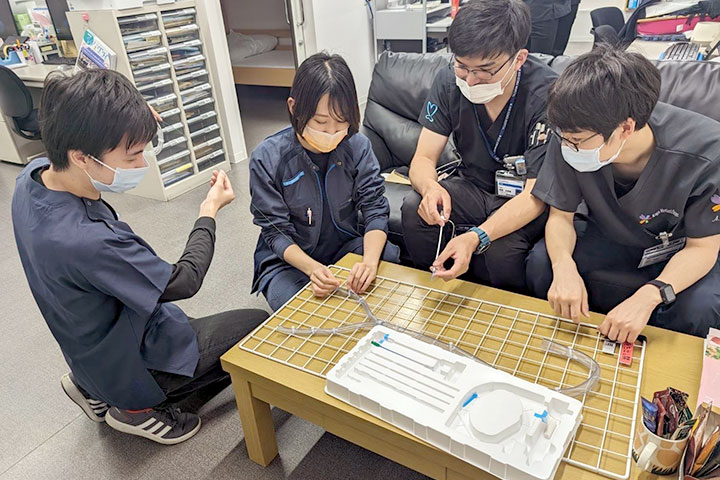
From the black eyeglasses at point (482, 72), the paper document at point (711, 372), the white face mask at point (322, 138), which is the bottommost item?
the paper document at point (711, 372)

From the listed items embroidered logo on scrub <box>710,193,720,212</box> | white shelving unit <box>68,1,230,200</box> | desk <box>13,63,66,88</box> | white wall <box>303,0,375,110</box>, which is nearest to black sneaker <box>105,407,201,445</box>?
embroidered logo on scrub <box>710,193,720,212</box>

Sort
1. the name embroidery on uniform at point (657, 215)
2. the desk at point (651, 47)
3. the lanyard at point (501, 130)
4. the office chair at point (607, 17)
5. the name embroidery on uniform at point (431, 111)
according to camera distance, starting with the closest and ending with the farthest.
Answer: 1. the name embroidery on uniform at point (657, 215)
2. the lanyard at point (501, 130)
3. the name embroidery on uniform at point (431, 111)
4. the desk at point (651, 47)
5. the office chair at point (607, 17)

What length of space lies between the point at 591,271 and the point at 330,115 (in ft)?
2.97

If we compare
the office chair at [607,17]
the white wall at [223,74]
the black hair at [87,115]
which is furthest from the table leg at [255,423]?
the office chair at [607,17]

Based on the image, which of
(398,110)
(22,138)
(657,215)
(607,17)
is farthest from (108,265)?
(607,17)

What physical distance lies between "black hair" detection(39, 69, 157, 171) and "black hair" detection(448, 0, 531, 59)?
0.92 meters

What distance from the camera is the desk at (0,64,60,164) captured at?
352 centimetres

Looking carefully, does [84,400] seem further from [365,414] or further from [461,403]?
[461,403]

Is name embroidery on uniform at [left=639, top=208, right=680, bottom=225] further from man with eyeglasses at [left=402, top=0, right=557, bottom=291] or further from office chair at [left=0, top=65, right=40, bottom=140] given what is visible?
office chair at [left=0, top=65, right=40, bottom=140]

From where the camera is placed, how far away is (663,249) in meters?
1.39

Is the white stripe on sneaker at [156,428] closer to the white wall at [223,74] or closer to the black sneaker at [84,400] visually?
the black sneaker at [84,400]

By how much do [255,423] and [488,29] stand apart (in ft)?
4.14

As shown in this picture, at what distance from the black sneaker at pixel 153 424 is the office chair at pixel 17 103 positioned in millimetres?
2407

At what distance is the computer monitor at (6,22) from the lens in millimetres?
3879
